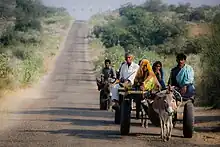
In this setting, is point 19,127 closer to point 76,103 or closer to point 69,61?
point 76,103

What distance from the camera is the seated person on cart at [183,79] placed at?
1383 centimetres

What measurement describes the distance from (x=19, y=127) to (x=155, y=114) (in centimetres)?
427

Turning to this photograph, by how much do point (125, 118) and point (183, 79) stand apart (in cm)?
164

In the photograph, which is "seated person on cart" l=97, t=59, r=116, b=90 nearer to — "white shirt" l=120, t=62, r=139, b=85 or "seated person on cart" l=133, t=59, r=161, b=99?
"white shirt" l=120, t=62, r=139, b=85

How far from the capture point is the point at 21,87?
3247 cm

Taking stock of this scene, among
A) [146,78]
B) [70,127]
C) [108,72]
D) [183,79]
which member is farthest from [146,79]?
[108,72]

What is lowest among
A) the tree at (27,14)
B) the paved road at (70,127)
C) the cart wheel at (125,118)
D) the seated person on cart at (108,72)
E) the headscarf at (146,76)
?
the paved road at (70,127)

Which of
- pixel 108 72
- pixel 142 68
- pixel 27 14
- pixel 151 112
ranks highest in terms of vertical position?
pixel 27 14

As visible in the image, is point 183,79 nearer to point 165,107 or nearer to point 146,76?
point 146,76

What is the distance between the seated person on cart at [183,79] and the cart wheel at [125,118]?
1178 millimetres

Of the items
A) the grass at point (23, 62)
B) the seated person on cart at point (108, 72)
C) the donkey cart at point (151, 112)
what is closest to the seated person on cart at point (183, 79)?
the donkey cart at point (151, 112)

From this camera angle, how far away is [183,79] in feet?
45.7

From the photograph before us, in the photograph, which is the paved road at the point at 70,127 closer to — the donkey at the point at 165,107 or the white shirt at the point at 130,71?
the donkey at the point at 165,107

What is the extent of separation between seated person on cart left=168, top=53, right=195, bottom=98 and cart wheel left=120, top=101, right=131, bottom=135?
1.18 m
